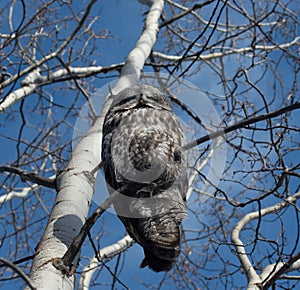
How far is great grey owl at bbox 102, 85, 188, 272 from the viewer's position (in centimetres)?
171

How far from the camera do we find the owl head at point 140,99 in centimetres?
226

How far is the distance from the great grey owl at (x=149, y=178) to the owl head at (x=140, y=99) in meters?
0.11

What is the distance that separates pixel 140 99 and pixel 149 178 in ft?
1.98

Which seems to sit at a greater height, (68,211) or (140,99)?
(140,99)

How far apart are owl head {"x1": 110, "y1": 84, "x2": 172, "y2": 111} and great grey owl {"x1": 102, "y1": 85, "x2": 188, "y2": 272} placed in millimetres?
105

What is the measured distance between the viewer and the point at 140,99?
229 centimetres

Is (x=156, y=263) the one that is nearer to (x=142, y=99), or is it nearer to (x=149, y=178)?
(x=149, y=178)

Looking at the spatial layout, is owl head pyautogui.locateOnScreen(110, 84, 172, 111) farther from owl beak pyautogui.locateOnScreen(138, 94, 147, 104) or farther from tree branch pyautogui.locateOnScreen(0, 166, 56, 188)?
tree branch pyautogui.locateOnScreen(0, 166, 56, 188)

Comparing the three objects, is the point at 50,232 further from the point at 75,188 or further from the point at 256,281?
the point at 256,281

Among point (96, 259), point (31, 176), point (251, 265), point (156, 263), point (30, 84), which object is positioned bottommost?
point (156, 263)

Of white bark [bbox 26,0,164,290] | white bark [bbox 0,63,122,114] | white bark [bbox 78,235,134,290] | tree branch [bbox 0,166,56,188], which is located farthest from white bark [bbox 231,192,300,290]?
white bark [bbox 0,63,122,114]

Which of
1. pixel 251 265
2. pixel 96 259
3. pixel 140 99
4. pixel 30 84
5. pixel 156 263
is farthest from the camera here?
pixel 30 84

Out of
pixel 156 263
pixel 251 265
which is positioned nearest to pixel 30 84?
pixel 251 265

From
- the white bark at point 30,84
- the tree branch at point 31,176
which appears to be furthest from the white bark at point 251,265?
the white bark at point 30,84
